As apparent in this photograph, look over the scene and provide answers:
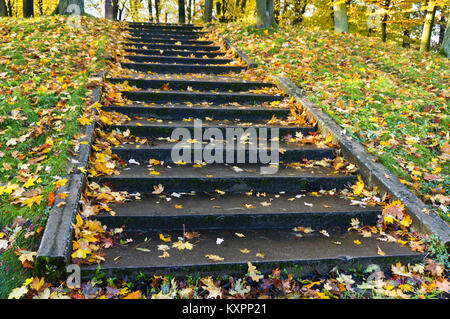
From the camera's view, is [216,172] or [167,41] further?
[167,41]

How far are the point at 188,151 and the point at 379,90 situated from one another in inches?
155

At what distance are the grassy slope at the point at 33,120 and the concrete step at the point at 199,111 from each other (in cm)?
73

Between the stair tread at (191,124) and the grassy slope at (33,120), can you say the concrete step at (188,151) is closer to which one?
the stair tread at (191,124)

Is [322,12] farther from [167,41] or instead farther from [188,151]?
[188,151]

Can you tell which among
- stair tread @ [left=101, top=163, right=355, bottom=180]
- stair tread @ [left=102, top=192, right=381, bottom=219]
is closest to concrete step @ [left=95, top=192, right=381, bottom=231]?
stair tread @ [left=102, top=192, right=381, bottom=219]

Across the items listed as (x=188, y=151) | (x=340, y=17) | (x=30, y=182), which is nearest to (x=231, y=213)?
(x=188, y=151)

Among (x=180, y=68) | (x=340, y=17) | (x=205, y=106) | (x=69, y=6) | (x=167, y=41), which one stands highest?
(x=340, y=17)

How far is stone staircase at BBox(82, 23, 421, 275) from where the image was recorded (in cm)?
267

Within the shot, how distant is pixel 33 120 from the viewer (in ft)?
12.7

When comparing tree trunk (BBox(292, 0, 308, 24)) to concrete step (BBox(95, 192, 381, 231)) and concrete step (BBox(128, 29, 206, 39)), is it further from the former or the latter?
concrete step (BBox(95, 192, 381, 231))

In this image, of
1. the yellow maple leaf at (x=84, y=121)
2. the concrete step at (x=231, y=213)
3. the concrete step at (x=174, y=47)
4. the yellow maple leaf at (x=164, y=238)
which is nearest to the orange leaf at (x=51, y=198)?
the concrete step at (x=231, y=213)

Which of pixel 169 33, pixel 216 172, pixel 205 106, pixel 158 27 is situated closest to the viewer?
pixel 216 172
